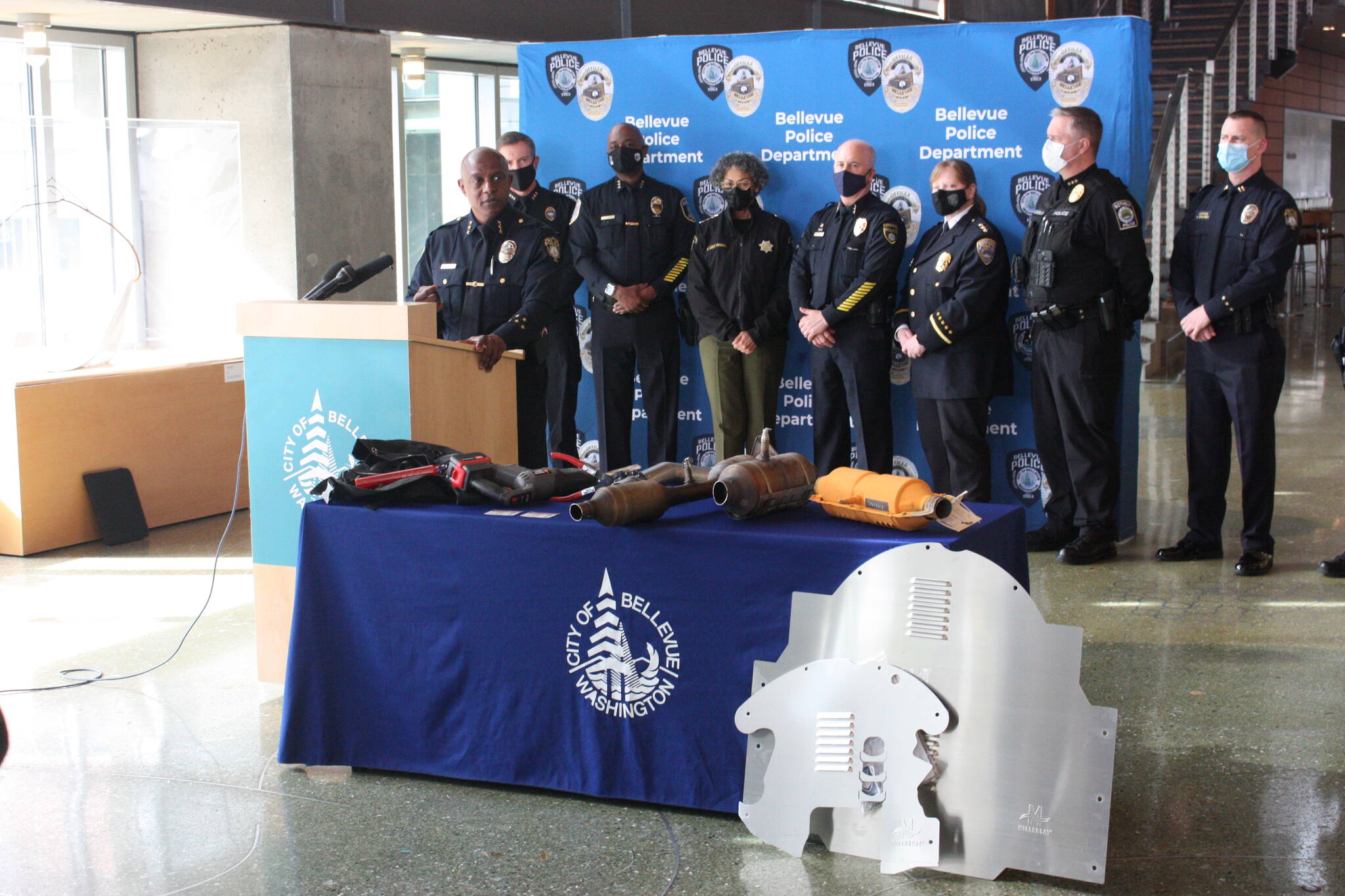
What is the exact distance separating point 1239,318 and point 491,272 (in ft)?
9.50

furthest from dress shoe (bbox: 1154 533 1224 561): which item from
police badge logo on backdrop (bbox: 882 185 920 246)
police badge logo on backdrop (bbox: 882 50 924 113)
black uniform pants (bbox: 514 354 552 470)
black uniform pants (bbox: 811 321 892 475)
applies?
black uniform pants (bbox: 514 354 552 470)

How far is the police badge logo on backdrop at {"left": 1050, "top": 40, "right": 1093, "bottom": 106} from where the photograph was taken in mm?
5477

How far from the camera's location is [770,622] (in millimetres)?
2793

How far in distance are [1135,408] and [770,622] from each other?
11.2 ft

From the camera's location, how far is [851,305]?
5.64 meters

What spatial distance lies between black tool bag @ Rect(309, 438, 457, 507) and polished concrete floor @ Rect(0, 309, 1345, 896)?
2.26 feet

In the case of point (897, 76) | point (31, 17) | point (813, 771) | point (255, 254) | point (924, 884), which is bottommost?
point (924, 884)

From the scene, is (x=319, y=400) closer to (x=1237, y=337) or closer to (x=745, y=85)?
(x=745, y=85)

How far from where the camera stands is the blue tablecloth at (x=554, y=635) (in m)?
2.82

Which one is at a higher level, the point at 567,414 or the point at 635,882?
the point at 567,414

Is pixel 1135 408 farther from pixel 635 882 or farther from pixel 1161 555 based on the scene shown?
pixel 635 882

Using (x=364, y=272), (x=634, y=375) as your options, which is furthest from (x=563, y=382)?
(x=364, y=272)

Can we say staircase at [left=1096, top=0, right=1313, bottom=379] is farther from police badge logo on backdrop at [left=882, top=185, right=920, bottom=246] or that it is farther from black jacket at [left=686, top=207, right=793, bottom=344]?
black jacket at [left=686, top=207, right=793, bottom=344]

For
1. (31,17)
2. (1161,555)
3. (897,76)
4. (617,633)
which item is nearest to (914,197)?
(897,76)
